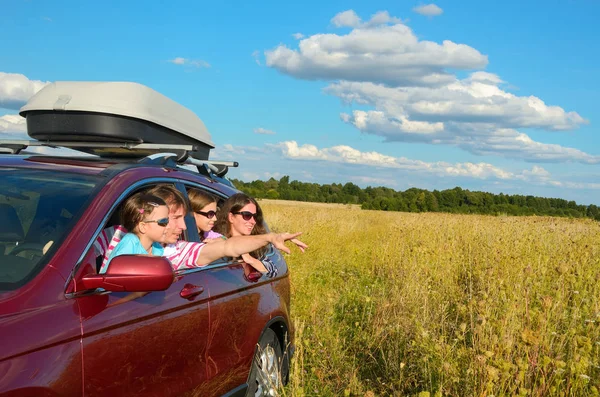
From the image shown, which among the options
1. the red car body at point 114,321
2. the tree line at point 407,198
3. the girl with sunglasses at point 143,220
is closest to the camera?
the red car body at point 114,321

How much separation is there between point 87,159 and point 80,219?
1.11 metres

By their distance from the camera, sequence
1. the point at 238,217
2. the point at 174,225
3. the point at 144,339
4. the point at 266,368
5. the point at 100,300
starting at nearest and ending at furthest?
the point at 100,300, the point at 144,339, the point at 174,225, the point at 238,217, the point at 266,368

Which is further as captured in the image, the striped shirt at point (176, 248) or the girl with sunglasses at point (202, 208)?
the girl with sunglasses at point (202, 208)

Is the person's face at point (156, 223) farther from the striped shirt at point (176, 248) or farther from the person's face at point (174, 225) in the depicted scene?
the striped shirt at point (176, 248)

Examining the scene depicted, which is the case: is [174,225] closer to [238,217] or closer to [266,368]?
[238,217]

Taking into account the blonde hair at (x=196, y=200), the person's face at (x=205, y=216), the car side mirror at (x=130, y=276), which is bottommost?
the car side mirror at (x=130, y=276)

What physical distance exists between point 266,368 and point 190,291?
1.55 meters

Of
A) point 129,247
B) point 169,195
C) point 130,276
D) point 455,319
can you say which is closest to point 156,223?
point 129,247

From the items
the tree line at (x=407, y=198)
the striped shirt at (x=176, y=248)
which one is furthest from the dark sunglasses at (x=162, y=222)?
the tree line at (x=407, y=198)

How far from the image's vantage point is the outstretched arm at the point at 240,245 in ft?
11.0

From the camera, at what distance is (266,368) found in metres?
4.86

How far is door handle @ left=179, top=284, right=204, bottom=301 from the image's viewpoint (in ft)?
11.5

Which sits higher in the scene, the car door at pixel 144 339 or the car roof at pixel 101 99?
the car roof at pixel 101 99

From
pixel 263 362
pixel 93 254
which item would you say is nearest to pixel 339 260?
pixel 263 362
